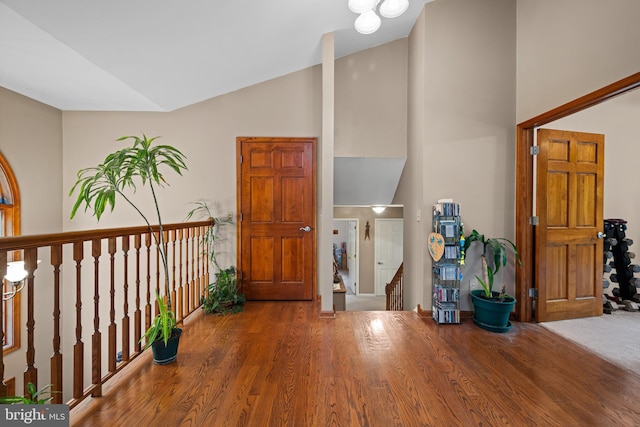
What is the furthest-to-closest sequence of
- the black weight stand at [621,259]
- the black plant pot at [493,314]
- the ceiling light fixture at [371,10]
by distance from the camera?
the black weight stand at [621,259] < the black plant pot at [493,314] < the ceiling light fixture at [371,10]

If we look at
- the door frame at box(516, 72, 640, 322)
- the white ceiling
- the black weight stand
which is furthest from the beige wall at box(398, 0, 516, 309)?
the black weight stand

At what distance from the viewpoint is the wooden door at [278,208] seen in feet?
11.9

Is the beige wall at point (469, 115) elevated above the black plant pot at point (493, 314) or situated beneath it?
elevated above

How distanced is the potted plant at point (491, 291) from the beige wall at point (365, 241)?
15.5 ft

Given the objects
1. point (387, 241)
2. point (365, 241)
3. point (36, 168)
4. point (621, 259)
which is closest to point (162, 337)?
point (36, 168)

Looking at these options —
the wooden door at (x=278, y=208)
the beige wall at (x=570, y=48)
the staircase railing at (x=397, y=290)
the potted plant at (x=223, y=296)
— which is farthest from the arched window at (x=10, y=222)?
the beige wall at (x=570, y=48)

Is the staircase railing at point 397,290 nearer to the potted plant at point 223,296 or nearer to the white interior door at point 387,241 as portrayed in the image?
the potted plant at point 223,296

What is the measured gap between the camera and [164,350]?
6.72 ft

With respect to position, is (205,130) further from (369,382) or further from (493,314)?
(493,314)

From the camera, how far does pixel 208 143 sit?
364cm

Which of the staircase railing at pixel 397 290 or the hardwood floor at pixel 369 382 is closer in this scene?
the hardwood floor at pixel 369 382

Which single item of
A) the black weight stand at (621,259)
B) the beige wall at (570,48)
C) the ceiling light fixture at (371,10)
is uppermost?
the ceiling light fixture at (371,10)

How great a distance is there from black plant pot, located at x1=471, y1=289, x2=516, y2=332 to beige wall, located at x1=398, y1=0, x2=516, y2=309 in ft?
0.79

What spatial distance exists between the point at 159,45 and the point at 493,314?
3697 millimetres
